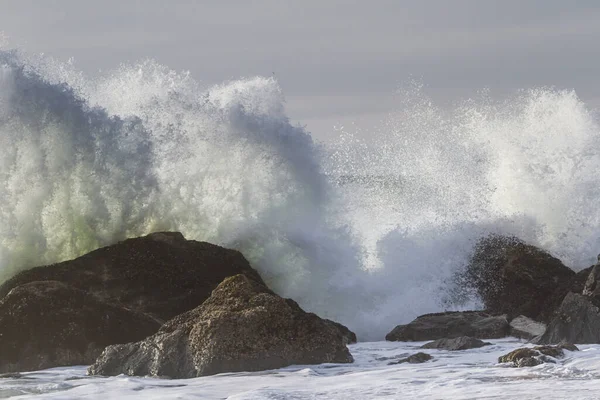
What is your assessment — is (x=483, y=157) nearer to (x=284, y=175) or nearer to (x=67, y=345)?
(x=284, y=175)

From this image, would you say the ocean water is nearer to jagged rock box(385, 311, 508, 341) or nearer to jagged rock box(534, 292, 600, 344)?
jagged rock box(534, 292, 600, 344)

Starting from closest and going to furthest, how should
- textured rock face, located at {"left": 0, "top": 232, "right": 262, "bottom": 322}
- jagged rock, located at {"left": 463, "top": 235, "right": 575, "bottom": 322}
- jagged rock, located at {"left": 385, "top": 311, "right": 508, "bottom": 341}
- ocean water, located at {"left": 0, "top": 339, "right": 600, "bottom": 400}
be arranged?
ocean water, located at {"left": 0, "top": 339, "right": 600, "bottom": 400}, jagged rock, located at {"left": 385, "top": 311, "right": 508, "bottom": 341}, textured rock face, located at {"left": 0, "top": 232, "right": 262, "bottom": 322}, jagged rock, located at {"left": 463, "top": 235, "right": 575, "bottom": 322}

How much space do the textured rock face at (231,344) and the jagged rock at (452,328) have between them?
2.39 metres

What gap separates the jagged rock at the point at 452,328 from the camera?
39.0ft

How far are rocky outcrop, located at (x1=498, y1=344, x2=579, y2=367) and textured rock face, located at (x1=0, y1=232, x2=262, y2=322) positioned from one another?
4233 mm


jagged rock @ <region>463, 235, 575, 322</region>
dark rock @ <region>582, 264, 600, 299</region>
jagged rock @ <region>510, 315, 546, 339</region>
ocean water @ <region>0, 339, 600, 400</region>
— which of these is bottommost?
ocean water @ <region>0, 339, 600, 400</region>

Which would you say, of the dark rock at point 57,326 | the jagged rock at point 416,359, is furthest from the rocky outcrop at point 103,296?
the jagged rock at point 416,359

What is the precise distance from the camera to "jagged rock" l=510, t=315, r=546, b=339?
11664mm

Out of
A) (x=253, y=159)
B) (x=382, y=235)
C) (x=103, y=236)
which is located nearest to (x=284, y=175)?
(x=253, y=159)

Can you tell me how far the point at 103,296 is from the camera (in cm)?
1215

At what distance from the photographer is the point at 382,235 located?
54.7 feet

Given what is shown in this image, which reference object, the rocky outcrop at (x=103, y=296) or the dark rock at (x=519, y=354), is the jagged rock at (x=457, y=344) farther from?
the rocky outcrop at (x=103, y=296)

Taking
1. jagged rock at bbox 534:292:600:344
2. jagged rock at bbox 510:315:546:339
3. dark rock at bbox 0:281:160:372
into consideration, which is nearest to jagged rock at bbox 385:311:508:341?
jagged rock at bbox 510:315:546:339

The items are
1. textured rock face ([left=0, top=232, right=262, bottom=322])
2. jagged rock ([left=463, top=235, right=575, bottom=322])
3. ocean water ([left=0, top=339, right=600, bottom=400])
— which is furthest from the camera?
jagged rock ([left=463, top=235, right=575, bottom=322])
